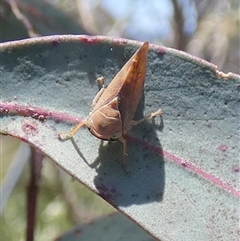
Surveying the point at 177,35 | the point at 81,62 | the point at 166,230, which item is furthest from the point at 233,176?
the point at 177,35

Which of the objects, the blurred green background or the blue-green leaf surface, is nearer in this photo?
the blue-green leaf surface

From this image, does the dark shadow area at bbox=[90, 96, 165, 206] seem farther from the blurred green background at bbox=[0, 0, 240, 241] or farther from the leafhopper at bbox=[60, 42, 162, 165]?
the blurred green background at bbox=[0, 0, 240, 241]

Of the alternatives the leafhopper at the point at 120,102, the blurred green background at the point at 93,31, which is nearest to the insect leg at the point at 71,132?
the leafhopper at the point at 120,102

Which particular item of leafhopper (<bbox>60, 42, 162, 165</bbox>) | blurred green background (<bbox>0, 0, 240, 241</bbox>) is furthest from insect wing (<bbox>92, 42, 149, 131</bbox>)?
blurred green background (<bbox>0, 0, 240, 241</bbox>)

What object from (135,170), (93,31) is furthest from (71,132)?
(93,31)

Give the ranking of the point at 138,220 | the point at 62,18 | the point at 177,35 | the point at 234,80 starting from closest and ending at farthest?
the point at 138,220 → the point at 234,80 → the point at 62,18 → the point at 177,35

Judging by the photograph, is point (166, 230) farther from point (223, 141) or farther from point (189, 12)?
point (189, 12)

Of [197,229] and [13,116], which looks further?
[13,116]

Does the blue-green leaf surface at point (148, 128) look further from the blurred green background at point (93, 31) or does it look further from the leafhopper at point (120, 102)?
the blurred green background at point (93, 31)

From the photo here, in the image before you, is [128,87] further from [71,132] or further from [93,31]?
[93,31]
